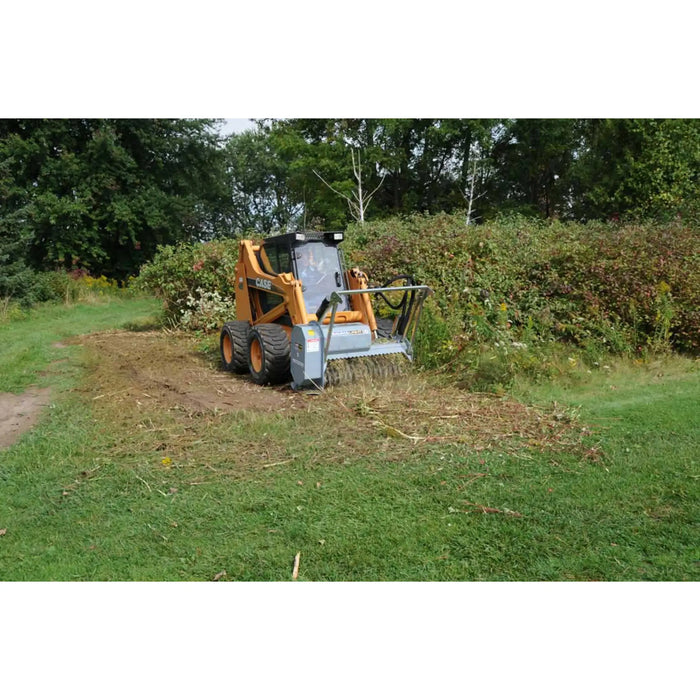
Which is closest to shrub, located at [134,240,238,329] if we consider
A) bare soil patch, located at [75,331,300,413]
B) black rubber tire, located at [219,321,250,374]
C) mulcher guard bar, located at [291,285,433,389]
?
bare soil patch, located at [75,331,300,413]

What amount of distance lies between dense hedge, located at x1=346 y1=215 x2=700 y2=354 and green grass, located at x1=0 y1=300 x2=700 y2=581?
254 cm

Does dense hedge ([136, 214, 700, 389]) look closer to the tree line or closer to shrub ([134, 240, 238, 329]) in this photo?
shrub ([134, 240, 238, 329])

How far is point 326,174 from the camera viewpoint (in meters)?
26.5

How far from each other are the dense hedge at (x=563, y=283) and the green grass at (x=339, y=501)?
2536 millimetres

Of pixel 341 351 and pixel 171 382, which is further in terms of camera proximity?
pixel 171 382

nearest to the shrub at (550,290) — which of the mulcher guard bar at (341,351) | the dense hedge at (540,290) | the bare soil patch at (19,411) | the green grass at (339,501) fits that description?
the dense hedge at (540,290)

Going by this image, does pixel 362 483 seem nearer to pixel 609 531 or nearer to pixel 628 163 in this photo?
pixel 609 531

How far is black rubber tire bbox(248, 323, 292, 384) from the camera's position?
7.52 m

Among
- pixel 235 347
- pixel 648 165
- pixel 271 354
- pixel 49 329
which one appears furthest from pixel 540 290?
pixel 49 329

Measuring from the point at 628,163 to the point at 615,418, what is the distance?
13.6 meters

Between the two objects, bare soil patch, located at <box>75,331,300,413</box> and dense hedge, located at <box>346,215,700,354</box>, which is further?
dense hedge, located at <box>346,215,700,354</box>

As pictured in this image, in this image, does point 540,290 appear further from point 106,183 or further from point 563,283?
point 106,183

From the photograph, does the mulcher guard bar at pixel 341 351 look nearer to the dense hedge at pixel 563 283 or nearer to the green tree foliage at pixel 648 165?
the dense hedge at pixel 563 283

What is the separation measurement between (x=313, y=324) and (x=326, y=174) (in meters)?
20.7
